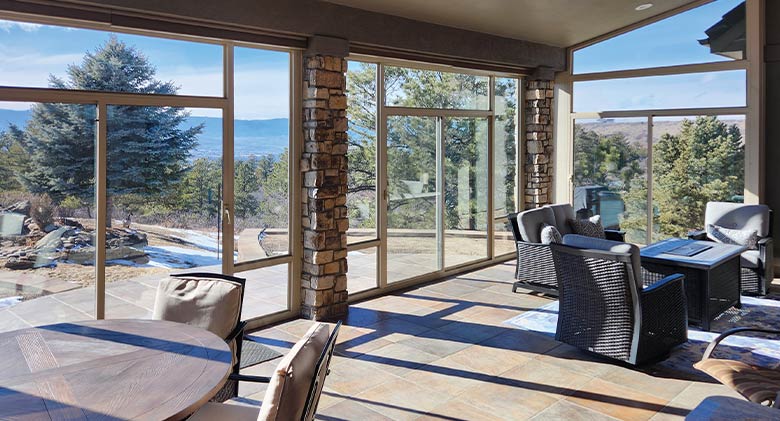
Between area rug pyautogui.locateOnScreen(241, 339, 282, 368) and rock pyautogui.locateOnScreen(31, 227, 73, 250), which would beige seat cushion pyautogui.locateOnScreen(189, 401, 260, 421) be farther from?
rock pyautogui.locateOnScreen(31, 227, 73, 250)

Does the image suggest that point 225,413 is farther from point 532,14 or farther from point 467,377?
point 532,14

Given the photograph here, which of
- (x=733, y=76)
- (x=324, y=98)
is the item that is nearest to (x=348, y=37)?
(x=324, y=98)

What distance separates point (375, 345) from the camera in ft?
16.1

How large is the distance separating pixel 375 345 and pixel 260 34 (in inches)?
116

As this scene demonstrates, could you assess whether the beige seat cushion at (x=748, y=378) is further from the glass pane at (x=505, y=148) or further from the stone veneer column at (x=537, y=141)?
the stone veneer column at (x=537, y=141)

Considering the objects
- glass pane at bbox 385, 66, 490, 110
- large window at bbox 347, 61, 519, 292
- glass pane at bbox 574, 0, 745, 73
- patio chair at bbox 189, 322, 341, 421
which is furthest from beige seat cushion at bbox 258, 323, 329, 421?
glass pane at bbox 574, 0, 745, 73

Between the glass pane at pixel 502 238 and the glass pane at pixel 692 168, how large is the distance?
6.70 ft

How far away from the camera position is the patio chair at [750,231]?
642cm

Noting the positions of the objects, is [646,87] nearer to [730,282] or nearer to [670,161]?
[670,161]

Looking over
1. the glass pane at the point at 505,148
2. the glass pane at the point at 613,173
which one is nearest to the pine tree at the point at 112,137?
the glass pane at the point at 505,148

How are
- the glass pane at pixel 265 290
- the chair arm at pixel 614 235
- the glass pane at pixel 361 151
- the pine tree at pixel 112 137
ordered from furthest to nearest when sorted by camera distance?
1. the chair arm at pixel 614 235
2. the glass pane at pixel 361 151
3. the glass pane at pixel 265 290
4. the pine tree at pixel 112 137

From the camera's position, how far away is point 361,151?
6.46 m

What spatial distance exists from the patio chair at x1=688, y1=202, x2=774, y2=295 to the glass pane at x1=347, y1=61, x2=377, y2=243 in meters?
3.99

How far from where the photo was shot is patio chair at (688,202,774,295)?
253 inches
